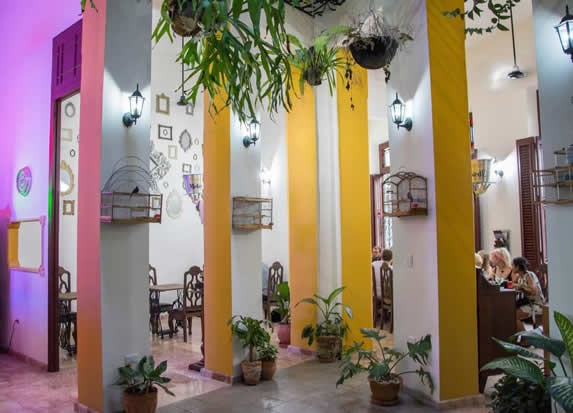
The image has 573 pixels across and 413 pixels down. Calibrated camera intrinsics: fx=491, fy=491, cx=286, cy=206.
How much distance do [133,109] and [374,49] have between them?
2.03 m

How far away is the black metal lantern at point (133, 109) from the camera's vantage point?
13.6 ft

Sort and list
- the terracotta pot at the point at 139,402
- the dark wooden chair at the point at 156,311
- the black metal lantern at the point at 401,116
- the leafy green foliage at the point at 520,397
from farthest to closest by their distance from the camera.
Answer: the dark wooden chair at the point at 156,311 < the black metal lantern at the point at 401,116 < the terracotta pot at the point at 139,402 < the leafy green foliage at the point at 520,397

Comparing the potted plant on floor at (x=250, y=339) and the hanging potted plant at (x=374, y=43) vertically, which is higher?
the hanging potted plant at (x=374, y=43)

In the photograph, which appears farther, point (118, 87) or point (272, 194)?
point (272, 194)

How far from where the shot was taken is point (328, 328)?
593cm

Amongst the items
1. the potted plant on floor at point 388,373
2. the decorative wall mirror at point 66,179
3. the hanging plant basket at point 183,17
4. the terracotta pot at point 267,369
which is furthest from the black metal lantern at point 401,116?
the decorative wall mirror at point 66,179

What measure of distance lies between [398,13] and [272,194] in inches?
223

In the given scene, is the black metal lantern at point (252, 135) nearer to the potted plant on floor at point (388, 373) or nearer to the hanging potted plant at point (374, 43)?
the hanging potted plant at point (374, 43)

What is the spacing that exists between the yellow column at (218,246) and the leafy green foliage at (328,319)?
4.02 ft

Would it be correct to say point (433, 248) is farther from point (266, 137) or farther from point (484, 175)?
point (266, 137)

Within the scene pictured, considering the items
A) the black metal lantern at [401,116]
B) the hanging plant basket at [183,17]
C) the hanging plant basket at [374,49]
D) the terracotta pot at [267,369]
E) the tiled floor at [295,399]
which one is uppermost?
the hanging plant basket at [374,49]

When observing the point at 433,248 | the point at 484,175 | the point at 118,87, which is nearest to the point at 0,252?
the point at 118,87

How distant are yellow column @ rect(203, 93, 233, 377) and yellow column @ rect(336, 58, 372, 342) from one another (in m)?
1.67

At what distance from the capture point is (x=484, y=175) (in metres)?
7.12
